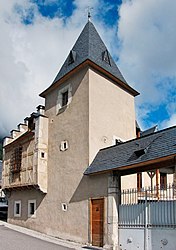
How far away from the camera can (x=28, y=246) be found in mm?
11508

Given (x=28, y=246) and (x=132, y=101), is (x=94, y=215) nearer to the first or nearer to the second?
(x=28, y=246)

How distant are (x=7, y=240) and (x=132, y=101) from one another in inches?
378

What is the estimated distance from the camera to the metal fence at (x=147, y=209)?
9.35 metres

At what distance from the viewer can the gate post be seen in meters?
11.1

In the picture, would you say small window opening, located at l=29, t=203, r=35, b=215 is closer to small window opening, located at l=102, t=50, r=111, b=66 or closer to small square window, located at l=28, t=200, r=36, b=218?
small square window, located at l=28, t=200, r=36, b=218

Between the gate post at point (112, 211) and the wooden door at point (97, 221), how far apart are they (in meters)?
0.52

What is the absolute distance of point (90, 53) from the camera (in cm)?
1622

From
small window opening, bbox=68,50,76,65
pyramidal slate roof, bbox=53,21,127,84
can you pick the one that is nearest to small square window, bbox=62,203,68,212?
pyramidal slate roof, bbox=53,21,127,84

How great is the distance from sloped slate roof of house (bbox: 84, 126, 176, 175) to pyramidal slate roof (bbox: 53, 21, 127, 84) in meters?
5.28

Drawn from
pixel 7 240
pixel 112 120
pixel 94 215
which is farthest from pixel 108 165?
pixel 7 240

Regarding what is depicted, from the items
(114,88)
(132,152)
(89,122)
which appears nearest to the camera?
(132,152)

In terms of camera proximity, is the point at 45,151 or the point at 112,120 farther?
the point at 45,151

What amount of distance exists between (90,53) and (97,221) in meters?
8.53

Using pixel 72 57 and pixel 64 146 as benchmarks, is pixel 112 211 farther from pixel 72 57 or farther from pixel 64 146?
pixel 72 57
